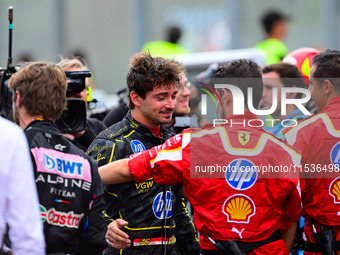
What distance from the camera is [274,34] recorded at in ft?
31.8

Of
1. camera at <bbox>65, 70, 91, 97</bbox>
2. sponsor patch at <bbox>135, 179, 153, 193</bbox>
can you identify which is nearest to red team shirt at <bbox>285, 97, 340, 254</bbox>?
sponsor patch at <bbox>135, 179, 153, 193</bbox>

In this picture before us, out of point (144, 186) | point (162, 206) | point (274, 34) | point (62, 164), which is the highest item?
point (274, 34)

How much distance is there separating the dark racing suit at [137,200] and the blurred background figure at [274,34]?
5.15 metres

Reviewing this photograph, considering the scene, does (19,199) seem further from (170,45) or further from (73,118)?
(170,45)

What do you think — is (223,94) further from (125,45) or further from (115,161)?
(125,45)

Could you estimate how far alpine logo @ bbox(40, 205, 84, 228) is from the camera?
3447 millimetres

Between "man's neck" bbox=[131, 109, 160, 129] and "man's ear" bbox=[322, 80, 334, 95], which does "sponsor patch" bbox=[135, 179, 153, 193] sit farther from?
"man's ear" bbox=[322, 80, 334, 95]

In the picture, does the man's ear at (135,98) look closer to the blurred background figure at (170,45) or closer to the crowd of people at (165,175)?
the crowd of people at (165,175)

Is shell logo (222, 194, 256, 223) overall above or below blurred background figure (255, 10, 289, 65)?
below

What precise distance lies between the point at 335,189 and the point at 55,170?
1755 millimetres

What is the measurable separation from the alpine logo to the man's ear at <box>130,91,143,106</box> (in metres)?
1.10

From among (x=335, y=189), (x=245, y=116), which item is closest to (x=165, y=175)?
(x=245, y=116)

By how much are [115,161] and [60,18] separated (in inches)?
355

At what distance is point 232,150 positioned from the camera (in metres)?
3.96
